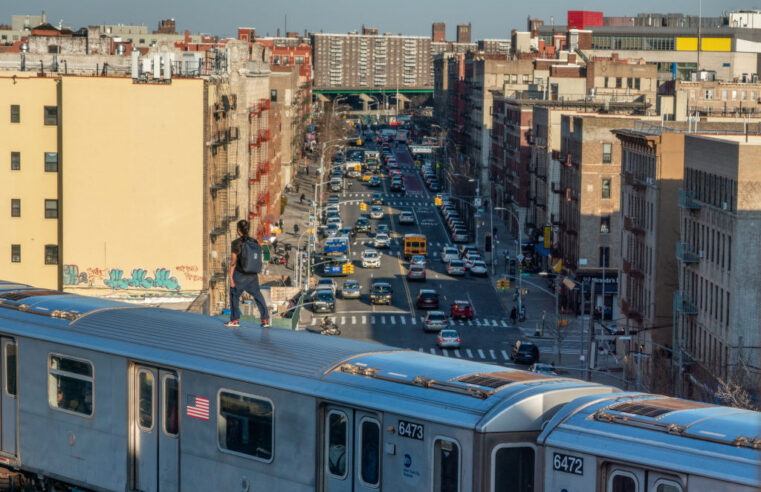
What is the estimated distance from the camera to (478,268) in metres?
102

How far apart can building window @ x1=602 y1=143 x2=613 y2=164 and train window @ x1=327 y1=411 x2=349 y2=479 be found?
77.5m

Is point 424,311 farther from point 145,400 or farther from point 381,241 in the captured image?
point 145,400

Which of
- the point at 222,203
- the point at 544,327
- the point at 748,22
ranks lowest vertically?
the point at 544,327

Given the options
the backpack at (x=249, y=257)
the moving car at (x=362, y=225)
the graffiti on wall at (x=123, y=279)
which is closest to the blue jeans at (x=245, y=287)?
the backpack at (x=249, y=257)

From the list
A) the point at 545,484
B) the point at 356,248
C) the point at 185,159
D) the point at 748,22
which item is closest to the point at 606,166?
the point at 356,248

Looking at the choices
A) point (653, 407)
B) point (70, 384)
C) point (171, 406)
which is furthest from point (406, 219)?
point (653, 407)

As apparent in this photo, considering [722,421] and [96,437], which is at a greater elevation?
[722,421]

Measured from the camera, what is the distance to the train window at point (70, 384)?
19750mm

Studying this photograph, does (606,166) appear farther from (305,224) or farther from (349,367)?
(349,367)

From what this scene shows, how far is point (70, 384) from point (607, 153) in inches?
2956

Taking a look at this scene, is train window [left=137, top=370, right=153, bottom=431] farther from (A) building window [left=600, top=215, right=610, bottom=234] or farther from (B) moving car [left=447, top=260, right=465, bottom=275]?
(B) moving car [left=447, top=260, right=465, bottom=275]

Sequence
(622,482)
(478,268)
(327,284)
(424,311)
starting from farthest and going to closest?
1. (478,268)
2. (327,284)
3. (424,311)
4. (622,482)

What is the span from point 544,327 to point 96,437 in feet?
211

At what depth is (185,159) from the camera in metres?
64.2
